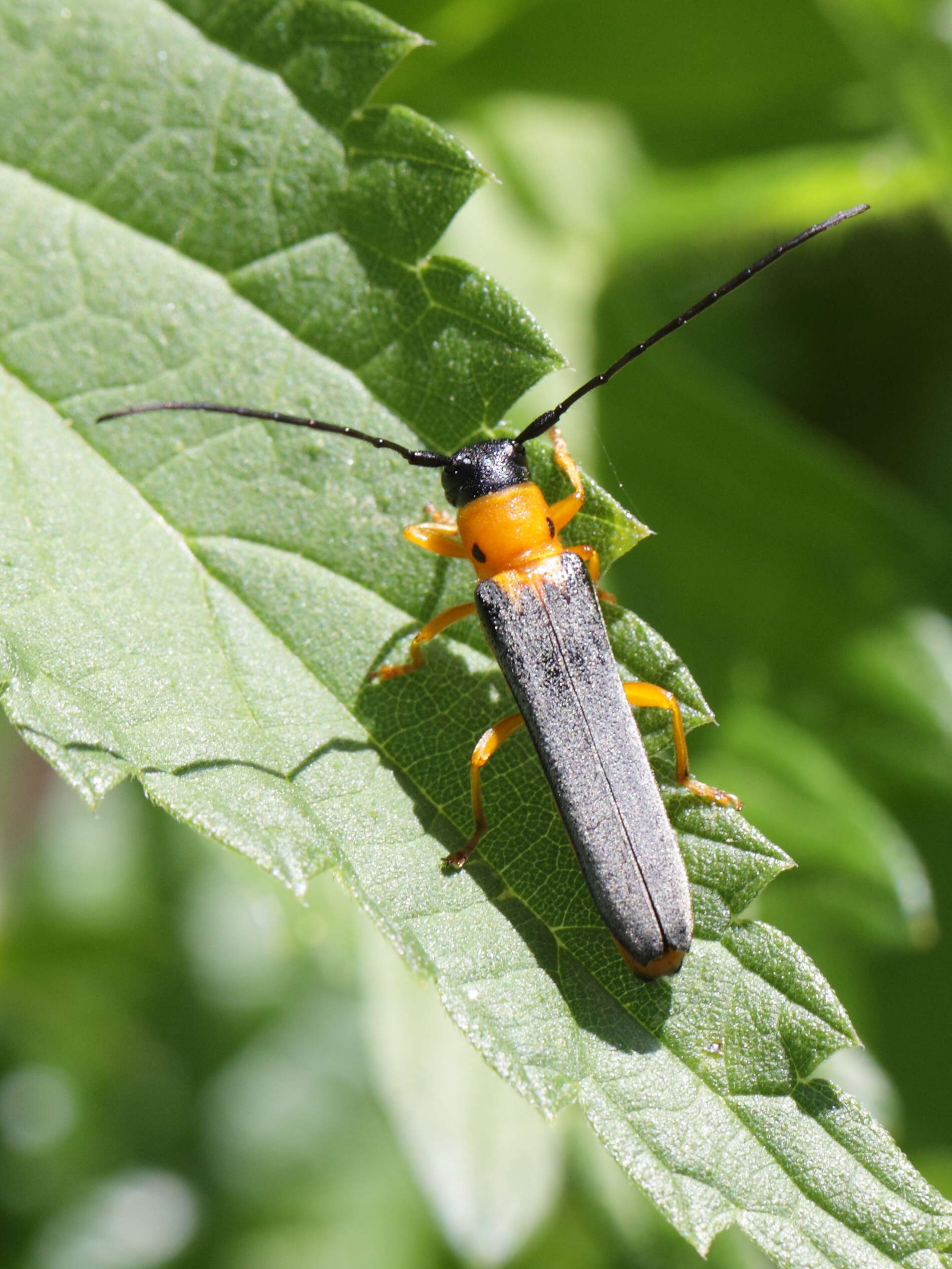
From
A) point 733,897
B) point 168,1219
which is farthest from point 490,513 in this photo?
point 168,1219

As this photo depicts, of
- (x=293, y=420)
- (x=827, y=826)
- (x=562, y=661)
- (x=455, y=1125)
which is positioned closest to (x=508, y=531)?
(x=562, y=661)

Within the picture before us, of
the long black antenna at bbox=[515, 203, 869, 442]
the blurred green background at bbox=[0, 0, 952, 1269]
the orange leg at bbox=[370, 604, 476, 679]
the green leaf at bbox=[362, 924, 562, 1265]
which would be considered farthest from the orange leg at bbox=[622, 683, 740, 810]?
the green leaf at bbox=[362, 924, 562, 1265]

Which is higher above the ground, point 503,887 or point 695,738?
point 503,887

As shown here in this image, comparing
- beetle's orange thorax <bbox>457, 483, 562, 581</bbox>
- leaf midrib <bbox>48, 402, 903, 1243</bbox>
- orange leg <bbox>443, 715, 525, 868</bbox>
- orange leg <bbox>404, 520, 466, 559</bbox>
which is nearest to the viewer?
leaf midrib <bbox>48, 402, 903, 1243</bbox>

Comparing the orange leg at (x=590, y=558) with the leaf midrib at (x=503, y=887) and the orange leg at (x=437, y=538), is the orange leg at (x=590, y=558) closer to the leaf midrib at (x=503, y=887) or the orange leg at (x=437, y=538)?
the orange leg at (x=437, y=538)

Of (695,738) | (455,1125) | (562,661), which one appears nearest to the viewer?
(562,661)

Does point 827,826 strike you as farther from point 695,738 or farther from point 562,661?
point 562,661

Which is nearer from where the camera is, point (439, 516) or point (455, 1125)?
point (439, 516)

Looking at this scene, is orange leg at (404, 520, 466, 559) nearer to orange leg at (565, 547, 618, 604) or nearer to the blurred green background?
orange leg at (565, 547, 618, 604)
